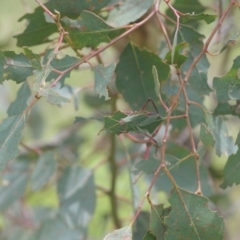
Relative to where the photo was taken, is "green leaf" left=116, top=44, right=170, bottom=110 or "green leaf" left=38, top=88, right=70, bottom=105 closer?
"green leaf" left=38, top=88, right=70, bottom=105

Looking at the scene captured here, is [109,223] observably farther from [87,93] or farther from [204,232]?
[204,232]

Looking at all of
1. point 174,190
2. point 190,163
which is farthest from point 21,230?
point 174,190

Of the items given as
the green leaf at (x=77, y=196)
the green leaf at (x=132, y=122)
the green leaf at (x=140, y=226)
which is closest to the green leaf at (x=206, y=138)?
the green leaf at (x=132, y=122)

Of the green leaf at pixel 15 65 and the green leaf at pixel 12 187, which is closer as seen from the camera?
the green leaf at pixel 15 65

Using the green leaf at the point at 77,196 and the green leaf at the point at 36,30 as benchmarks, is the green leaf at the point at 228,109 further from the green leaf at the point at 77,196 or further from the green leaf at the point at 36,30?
the green leaf at the point at 77,196

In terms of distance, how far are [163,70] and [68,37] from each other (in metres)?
0.17

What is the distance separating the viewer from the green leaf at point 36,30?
727 mm

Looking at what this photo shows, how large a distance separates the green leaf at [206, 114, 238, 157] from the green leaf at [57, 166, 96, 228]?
346mm

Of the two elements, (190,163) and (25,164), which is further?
(25,164)

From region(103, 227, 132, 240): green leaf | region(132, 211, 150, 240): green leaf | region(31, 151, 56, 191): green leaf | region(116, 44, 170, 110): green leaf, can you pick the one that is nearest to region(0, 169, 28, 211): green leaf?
region(31, 151, 56, 191): green leaf

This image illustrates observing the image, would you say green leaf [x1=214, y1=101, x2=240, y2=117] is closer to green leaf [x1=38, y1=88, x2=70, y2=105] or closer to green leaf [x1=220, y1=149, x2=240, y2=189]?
green leaf [x1=220, y1=149, x2=240, y2=189]

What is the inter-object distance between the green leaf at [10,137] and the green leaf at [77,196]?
450 millimetres

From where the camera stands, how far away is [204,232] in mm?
573

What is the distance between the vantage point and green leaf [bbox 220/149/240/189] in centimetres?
66
